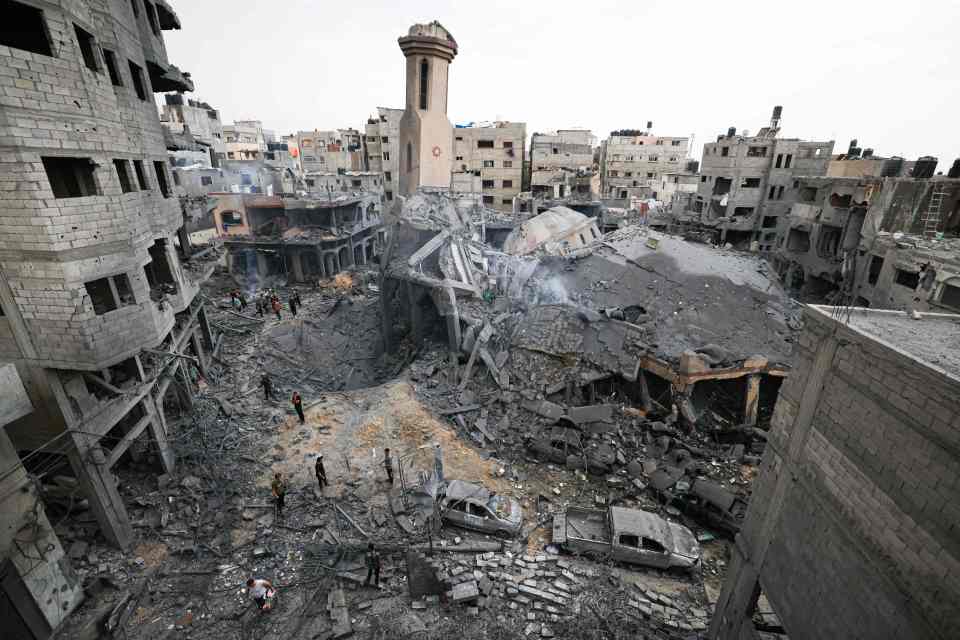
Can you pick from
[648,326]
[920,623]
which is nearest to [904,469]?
[920,623]

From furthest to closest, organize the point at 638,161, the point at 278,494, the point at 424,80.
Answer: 1. the point at 638,161
2. the point at 424,80
3. the point at 278,494

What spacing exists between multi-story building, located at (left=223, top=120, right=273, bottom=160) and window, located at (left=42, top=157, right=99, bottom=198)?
184 ft

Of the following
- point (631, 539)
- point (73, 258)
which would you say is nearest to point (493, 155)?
point (73, 258)

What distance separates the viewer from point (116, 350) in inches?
395

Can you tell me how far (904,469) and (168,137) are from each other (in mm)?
27297

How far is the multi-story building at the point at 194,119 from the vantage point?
49.7 meters

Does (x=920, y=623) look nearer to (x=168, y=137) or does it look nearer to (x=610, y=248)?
(x=610, y=248)

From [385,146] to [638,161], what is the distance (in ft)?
112

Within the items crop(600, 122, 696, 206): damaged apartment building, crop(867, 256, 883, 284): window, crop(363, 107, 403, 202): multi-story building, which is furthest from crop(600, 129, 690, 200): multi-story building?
crop(867, 256, 883, 284): window

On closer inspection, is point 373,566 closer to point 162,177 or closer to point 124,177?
point 124,177

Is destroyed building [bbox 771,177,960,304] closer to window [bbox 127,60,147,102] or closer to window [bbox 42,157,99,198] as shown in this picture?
window [bbox 42,157,99,198]

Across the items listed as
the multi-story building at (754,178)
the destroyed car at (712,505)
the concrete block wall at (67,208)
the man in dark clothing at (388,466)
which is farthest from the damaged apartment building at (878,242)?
the concrete block wall at (67,208)

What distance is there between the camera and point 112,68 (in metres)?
11.1

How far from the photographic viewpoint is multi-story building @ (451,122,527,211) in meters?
48.7
